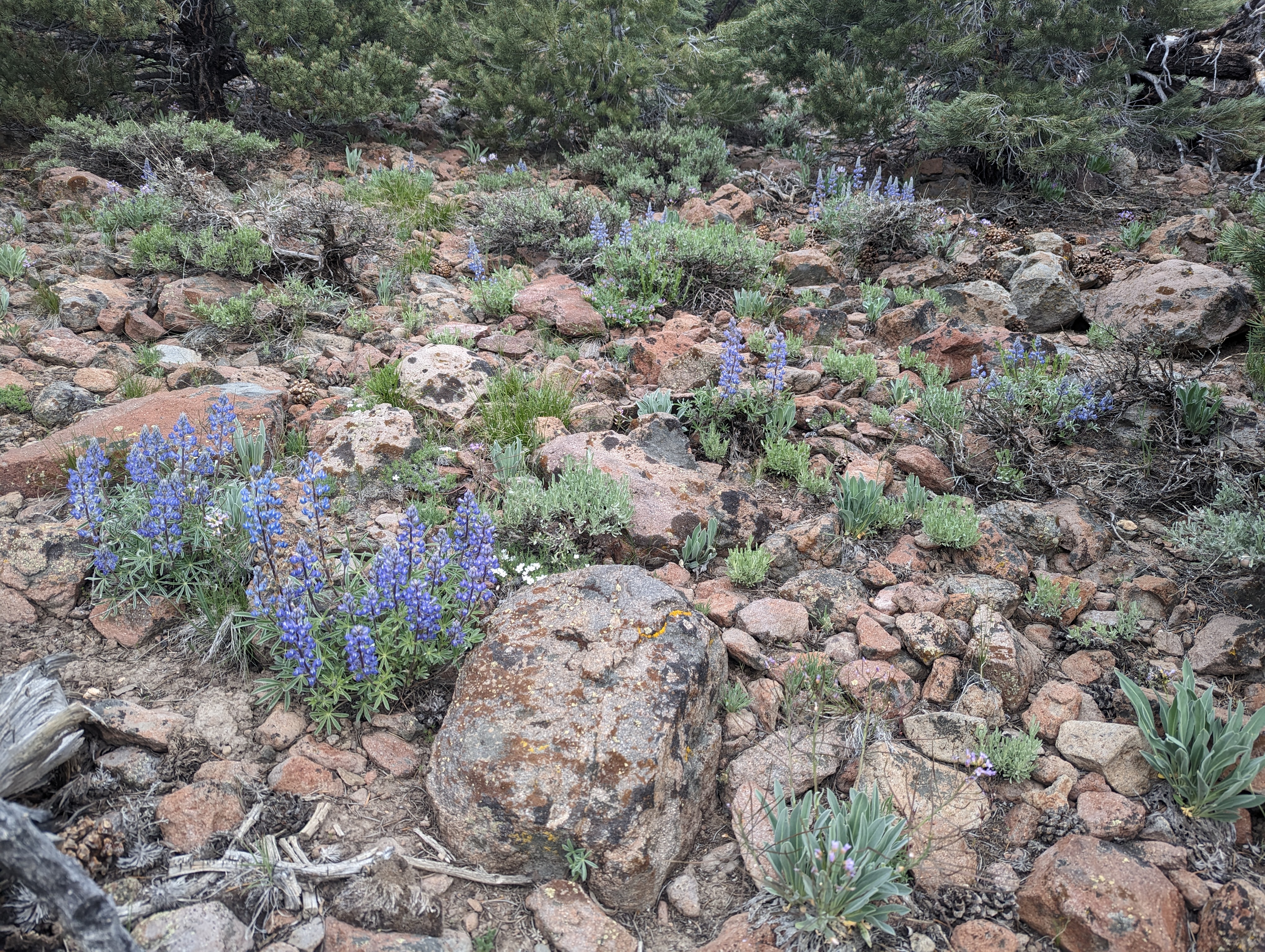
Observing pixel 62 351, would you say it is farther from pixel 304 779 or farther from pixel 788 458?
pixel 788 458

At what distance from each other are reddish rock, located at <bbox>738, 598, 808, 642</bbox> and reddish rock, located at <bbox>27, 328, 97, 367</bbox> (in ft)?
14.9

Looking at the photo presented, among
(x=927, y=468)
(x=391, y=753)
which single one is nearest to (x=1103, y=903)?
(x=391, y=753)

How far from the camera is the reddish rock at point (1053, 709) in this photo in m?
3.25

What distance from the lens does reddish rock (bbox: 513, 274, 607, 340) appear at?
6051 mm

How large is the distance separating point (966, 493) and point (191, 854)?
13.4 ft

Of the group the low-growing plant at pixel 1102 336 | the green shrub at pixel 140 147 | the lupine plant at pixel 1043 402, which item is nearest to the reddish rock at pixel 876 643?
the lupine plant at pixel 1043 402

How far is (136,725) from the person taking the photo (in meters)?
2.91

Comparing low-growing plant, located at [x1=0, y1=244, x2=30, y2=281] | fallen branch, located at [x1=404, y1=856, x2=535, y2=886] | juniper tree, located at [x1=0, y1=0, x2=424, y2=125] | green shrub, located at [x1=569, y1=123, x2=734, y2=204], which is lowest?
fallen branch, located at [x1=404, y1=856, x2=535, y2=886]

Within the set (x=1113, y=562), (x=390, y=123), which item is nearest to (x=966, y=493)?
(x=1113, y=562)

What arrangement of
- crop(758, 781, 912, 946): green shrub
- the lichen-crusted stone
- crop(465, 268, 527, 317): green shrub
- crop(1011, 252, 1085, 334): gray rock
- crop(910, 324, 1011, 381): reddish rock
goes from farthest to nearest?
crop(1011, 252, 1085, 334): gray rock, crop(465, 268, 527, 317): green shrub, crop(910, 324, 1011, 381): reddish rock, the lichen-crusted stone, crop(758, 781, 912, 946): green shrub

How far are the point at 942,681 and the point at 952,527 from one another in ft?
3.04

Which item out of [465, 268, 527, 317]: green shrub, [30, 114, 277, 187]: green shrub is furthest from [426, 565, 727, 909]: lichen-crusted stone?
[30, 114, 277, 187]: green shrub

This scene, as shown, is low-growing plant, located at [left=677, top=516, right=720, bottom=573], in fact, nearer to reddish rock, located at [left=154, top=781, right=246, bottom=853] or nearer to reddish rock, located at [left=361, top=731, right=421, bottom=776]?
reddish rock, located at [left=361, top=731, right=421, bottom=776]

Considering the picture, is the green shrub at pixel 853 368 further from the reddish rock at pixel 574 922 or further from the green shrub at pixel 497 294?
the reddish rock at pixel 574 922
